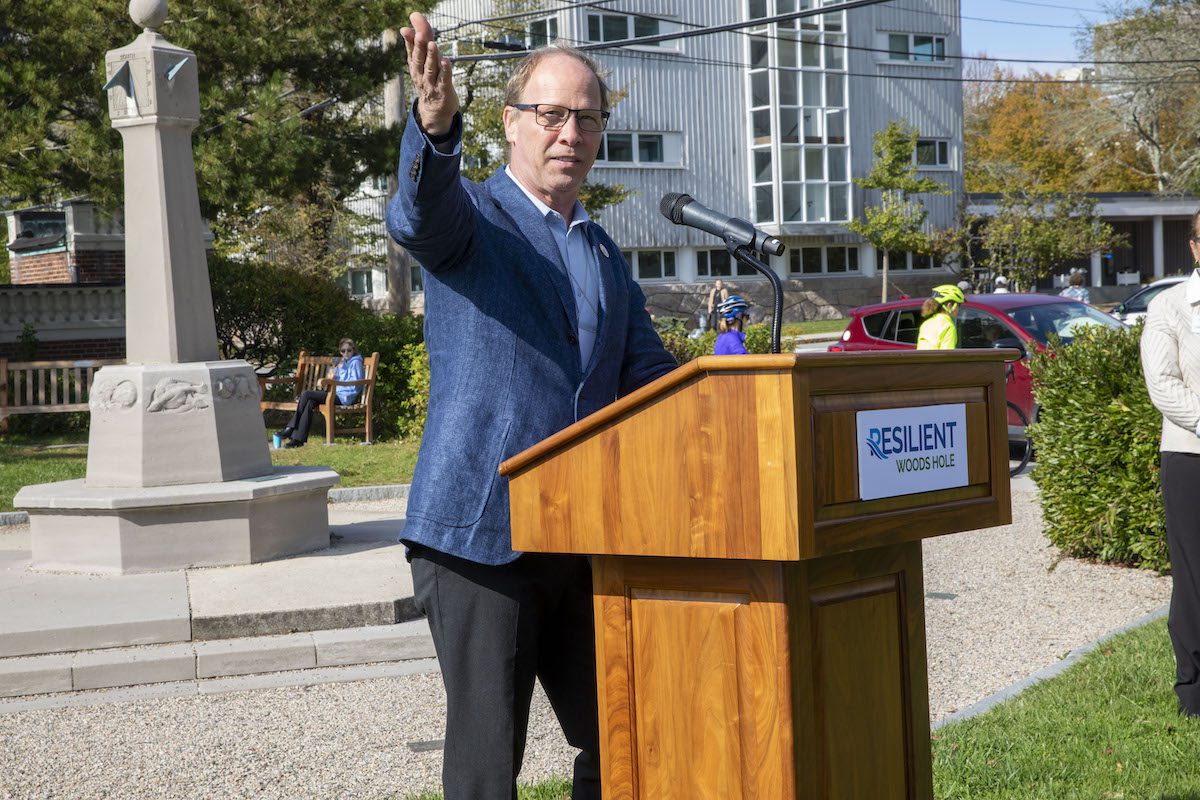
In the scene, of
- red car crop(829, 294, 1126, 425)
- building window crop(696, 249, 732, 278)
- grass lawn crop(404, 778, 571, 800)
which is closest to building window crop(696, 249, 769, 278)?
building window crop(696, 249, 732, 278)

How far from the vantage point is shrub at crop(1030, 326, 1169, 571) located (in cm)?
833

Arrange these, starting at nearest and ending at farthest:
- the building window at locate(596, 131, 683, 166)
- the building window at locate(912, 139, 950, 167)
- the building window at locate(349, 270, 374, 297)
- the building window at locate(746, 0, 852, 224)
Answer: the building window at locate(596, 131, 683, 166) → the building window at locate(746, 0, 852, 224) → the building window at locate(912, 139, 950, 167) → the building window at locate(349, 270, 374, 297)

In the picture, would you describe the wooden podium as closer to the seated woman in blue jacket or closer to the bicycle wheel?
the bicycle wheel

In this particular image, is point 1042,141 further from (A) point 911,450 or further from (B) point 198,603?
(A) point 911,450

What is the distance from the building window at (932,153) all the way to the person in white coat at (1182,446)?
45143 mm

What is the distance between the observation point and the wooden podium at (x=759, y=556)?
7.32ft

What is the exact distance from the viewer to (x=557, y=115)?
2.79 m

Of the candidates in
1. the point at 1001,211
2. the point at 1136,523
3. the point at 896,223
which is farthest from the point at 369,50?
the point at 1001,211

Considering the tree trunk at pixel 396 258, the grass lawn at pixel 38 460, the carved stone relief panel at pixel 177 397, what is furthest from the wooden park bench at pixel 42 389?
the carved stone relief panel at pixel 177 397

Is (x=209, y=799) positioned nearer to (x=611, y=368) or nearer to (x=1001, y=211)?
(x=611, y=368)

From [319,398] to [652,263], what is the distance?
28477mm

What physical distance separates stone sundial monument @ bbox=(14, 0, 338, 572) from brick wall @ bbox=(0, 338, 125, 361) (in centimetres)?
1237

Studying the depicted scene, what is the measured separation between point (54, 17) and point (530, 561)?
1862cm

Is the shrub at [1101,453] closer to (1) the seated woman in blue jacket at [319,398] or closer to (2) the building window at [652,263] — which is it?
(1) the seated woman in blue jacket at [319,398]
